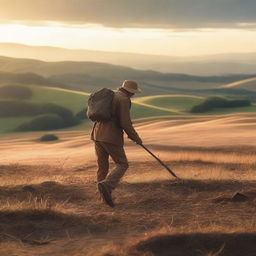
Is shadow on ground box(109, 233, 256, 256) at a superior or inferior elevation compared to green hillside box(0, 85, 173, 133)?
superior

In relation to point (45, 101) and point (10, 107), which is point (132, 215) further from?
point (45, 101)

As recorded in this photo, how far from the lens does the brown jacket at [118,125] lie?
8.92 meters

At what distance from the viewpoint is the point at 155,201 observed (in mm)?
9344

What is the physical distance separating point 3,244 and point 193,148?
1813 centimetres

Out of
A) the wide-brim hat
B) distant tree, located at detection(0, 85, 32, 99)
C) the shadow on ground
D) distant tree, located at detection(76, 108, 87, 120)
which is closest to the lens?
the shadow on ground

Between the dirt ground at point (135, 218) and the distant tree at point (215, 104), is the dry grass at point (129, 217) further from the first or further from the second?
the distant tree at point (215, 104)

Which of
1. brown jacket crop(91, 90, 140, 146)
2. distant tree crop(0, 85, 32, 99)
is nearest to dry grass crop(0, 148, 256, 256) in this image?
brown jacket crop(91, 90, 140, 146)

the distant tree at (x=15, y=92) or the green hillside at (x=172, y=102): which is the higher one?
the distant tree at (x=15, y=92)

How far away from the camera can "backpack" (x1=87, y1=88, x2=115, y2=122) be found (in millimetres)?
8906

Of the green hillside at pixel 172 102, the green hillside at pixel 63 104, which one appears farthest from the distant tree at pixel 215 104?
the green hillside at pixel 172 102

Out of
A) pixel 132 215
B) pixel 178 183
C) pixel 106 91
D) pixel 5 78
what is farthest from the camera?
pixel 5 78

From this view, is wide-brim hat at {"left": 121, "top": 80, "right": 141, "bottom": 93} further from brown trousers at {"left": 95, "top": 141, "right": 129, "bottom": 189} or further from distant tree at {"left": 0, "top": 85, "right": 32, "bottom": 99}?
distant tree at {"left": 0, "top": 85, "right": 32, "bottom": 99}

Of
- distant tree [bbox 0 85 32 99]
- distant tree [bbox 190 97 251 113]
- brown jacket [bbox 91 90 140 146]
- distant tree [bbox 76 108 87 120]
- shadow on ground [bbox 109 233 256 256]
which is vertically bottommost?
distant tree [bbox 76 108 87 120]

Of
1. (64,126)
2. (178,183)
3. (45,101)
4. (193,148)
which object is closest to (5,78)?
(45,101)
